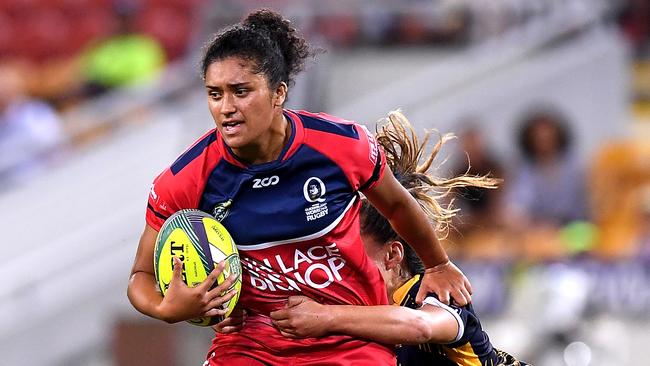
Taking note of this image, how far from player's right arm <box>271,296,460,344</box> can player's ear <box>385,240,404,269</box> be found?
0.42 m

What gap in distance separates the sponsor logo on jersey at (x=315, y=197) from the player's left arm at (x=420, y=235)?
0.18 m

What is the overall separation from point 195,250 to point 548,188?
4987 millimetres

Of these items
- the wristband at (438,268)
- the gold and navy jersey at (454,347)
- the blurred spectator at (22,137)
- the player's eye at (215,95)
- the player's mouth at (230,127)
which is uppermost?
the blurred spectator at (22,137)

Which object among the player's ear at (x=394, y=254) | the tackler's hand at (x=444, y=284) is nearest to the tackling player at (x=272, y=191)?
the tackler's hand at (x=444, y=284)

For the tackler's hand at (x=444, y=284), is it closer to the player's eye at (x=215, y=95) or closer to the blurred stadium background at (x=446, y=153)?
the player's eye at (x=215, y=95)

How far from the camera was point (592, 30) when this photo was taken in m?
9.37

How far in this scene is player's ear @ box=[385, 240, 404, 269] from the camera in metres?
4.45

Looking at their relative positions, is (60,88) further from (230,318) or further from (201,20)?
(230,318)

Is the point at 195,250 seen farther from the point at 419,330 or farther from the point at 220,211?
the point at 419,330

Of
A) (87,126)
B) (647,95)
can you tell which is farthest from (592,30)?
(87,126)

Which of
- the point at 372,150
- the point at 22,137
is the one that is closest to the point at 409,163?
the point at 372,150

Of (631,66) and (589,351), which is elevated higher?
A: (631,66)

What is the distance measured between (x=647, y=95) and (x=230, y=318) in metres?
7.06

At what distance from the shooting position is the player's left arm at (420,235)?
13.0 feet
